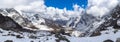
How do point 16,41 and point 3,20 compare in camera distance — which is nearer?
point 16,41

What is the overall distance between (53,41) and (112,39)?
19.6ft

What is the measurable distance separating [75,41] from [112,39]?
383 centimetres

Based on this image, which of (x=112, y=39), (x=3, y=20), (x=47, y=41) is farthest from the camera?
(x=3, y=20)

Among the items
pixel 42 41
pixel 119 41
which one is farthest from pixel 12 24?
pixel 119 41

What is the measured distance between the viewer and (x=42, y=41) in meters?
33.1

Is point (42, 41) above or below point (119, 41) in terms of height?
above

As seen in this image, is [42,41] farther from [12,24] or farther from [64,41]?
[12,24]

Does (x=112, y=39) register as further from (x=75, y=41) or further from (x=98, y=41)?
(x=75, y=41)

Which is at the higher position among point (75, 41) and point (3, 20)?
point (3, 20)

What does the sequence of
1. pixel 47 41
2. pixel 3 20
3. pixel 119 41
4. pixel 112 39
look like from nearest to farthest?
1. pixel 119 41
2. pixel 112 39
3. pixel 47 41
4. pixel 3 20

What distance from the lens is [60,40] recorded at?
33031 millimetres

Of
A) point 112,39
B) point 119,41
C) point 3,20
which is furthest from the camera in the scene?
point 3,20

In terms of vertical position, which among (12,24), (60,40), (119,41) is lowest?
(119,41)

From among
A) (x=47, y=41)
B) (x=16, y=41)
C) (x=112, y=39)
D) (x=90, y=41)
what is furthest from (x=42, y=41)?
(x=112, y=39)
